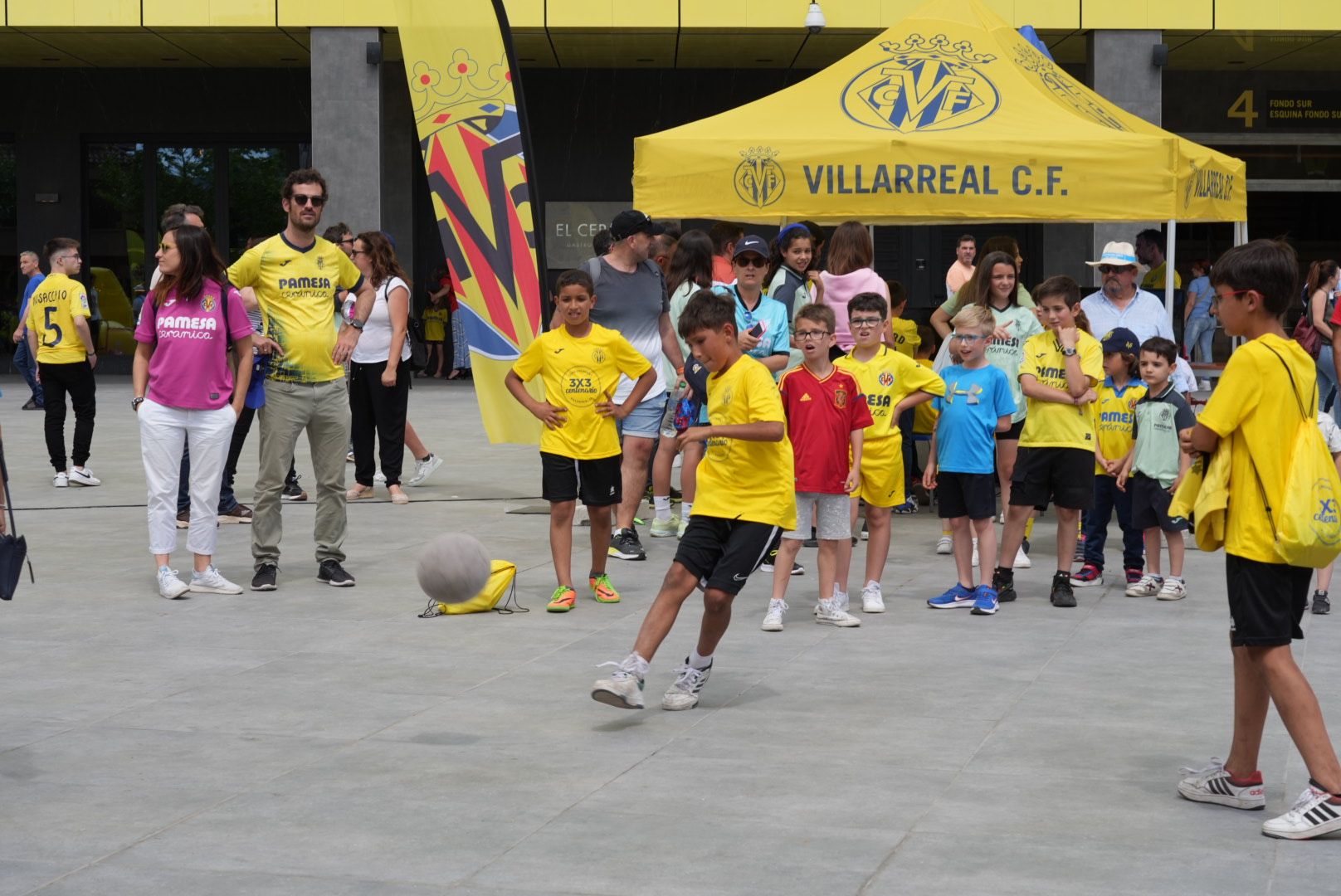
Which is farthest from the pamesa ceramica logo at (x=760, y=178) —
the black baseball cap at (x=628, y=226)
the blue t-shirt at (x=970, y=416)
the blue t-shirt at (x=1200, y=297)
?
the blue t-shirt at (x=1200, y=297)

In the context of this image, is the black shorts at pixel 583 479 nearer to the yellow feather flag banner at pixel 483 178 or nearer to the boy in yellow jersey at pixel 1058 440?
the boy in yellow jersey at pixel 1058 440

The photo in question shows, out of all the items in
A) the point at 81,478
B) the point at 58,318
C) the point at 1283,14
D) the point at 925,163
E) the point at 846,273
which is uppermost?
the point at 1283,14

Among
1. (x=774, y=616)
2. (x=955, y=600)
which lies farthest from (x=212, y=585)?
(x=955, y=600)

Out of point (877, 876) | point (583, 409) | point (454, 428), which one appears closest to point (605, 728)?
point (877, 876)

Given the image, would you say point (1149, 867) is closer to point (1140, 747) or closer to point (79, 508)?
point (1140, 747)

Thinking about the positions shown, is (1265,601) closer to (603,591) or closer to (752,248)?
(603,591)

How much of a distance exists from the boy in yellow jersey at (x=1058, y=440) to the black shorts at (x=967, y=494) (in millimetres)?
315

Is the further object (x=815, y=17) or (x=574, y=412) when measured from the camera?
(x=815, y=17)

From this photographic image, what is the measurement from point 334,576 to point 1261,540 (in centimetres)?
541

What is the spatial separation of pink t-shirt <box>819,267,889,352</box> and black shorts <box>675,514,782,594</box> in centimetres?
425

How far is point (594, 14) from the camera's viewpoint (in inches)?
866

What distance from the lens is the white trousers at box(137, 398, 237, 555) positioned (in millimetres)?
8281

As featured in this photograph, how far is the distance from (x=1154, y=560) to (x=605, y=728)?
4.22 m

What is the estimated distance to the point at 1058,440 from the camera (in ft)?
28.0
